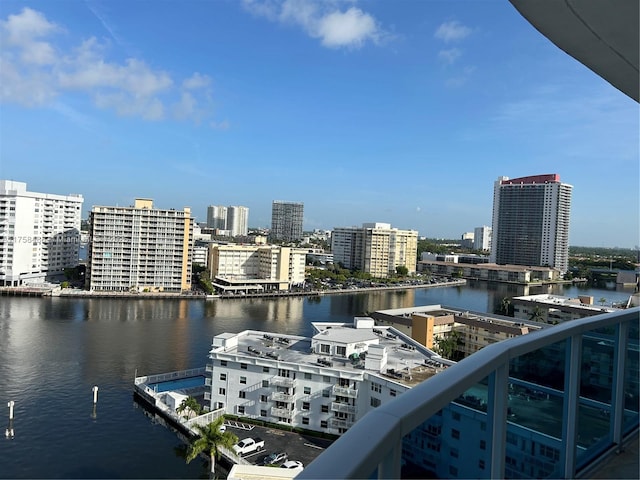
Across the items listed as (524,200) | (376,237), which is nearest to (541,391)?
(376,237)

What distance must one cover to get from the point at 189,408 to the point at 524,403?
10.8 feet

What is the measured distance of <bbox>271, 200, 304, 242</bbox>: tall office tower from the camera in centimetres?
2783

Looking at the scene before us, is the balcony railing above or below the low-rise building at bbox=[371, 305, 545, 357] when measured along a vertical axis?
above

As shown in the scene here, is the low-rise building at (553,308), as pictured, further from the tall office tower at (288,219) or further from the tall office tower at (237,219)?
the tall office tower at (237,219)

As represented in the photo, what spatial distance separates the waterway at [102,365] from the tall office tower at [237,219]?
2086 centimetres

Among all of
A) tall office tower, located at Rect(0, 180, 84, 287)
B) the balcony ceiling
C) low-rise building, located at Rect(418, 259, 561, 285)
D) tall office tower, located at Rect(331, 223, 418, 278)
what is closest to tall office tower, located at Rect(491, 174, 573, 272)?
low-rise building, located at Rect(418, 259, 561, 285)

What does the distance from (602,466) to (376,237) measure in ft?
47.0

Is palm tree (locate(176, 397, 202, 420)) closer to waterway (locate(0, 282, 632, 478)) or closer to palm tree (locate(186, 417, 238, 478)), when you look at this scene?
waterway (locate(0, 282, 632, 478))

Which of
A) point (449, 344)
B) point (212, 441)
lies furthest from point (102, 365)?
point (449, 344)

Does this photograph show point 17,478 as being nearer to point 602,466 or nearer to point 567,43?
point 602,466

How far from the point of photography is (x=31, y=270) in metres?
9.95

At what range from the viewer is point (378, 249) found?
48.3 feet

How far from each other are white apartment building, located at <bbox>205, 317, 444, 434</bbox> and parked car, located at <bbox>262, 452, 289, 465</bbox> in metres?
0.37

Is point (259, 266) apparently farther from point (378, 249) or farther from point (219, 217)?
point (219, 217)
